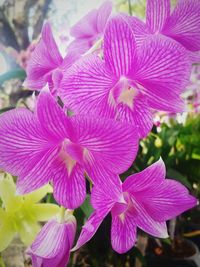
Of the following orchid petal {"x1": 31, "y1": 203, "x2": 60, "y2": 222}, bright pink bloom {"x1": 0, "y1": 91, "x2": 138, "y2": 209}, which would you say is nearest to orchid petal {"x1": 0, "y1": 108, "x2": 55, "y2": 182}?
bright pink bloom {"x1": 0, "y1": 91, "x2": 138, "y2": 209}

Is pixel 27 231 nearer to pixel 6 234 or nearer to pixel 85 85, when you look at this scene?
pixel 6 234

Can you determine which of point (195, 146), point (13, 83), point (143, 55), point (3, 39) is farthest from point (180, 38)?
point (3, 39)

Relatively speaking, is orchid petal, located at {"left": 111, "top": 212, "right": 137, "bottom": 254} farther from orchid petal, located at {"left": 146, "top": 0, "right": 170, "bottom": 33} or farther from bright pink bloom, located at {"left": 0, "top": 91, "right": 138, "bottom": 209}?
orchid petal, located at {"left": 146, "top": 0, "right": 170, "bottom": 33}

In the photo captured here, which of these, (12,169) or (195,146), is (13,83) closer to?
(195,146)

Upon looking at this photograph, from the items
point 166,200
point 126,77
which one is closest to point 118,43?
point 126,77

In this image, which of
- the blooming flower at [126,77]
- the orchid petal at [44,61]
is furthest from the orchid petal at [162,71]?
the orchid petal at [44,61]

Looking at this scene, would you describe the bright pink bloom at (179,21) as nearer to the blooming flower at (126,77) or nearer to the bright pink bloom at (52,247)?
the blooming flower at (126,77)
